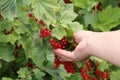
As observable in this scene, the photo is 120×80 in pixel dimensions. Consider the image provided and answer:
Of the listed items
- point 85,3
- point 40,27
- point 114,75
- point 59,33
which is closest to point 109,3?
point 85,3

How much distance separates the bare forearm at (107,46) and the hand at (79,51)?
3 centimetres

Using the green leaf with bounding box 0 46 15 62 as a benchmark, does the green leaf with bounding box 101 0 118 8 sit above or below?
above

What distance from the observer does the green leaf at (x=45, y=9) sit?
1.67 meters

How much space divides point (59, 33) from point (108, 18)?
829 mm

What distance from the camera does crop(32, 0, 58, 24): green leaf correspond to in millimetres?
1671

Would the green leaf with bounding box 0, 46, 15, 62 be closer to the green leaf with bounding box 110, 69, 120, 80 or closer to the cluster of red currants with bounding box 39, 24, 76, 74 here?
the cluster of red currants with bounding box 39, 24, 76, 74

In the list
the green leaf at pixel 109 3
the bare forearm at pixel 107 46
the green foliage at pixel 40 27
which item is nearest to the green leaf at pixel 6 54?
the green foliage at pixel 40 27

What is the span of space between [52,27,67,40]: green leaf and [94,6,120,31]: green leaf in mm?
695

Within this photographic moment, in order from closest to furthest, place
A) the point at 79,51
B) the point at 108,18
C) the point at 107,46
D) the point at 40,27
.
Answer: the point at 107,46
the point at 79,51
the point at 40,27
the point at 108,18

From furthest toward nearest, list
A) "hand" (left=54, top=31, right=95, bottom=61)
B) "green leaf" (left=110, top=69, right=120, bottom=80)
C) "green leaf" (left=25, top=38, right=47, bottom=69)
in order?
"green leaf" (left=110, top=69, right=120, bottom=80)
"green leaf" (left=25, top=38, right=47, bottom=69)
"hand" (left=54, top=31, right=95, bottom=61)

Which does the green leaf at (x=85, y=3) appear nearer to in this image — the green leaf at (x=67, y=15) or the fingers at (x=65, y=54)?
the green leaf at (x=67, y=15)

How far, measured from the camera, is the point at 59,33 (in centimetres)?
166

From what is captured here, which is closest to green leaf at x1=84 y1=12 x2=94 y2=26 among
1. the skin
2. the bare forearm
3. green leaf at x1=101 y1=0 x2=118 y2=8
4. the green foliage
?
the green foliage

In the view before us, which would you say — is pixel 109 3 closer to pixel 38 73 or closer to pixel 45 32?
pixel 38 73
